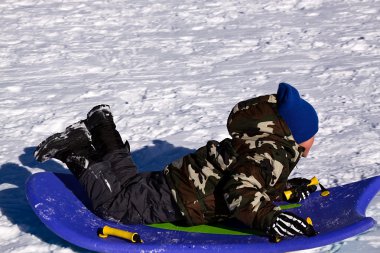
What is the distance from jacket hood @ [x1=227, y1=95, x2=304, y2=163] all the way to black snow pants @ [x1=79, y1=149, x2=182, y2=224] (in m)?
0.46

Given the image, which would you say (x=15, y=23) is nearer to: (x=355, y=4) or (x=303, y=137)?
(x=355, y=4)

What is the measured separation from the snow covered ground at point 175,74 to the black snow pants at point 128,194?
0.90ft

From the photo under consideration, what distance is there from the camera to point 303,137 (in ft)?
10.8

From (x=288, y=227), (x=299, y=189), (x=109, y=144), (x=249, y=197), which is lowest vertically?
(x=299, y=189)

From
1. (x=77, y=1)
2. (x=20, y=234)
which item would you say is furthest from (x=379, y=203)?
(x=77, y=1)

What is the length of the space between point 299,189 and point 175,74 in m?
2.82

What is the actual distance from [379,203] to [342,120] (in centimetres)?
138

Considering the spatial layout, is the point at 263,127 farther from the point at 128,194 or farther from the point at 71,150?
the point at 71,150

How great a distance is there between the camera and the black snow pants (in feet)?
11.1

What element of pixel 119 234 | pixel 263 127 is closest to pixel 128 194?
pixel 119 234

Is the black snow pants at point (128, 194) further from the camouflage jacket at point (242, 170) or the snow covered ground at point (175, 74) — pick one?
the snow covered ground at point (175, 74)

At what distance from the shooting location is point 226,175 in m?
3.22

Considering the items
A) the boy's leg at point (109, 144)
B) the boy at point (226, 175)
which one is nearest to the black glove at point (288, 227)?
the boy at point (226, 175)

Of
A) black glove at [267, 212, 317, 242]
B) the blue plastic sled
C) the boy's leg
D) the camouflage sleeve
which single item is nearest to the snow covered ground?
the blue plastic sled
